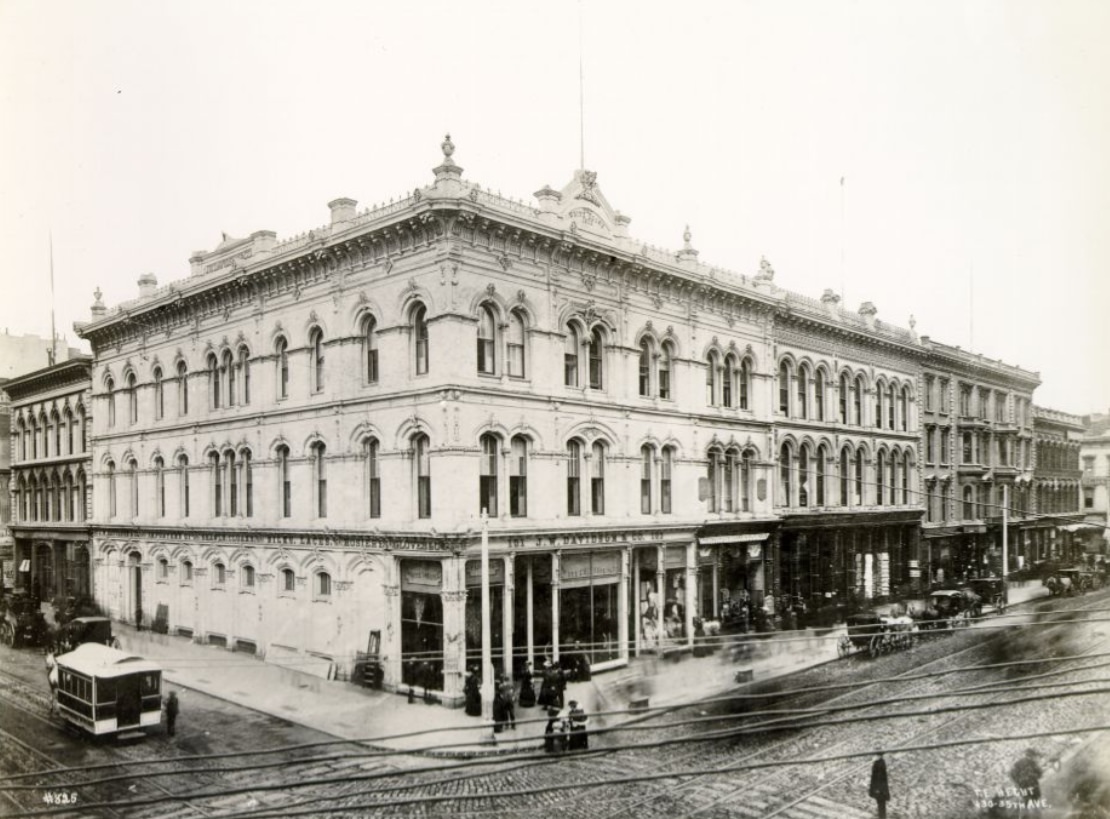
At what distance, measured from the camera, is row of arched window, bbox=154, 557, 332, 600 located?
23.5m

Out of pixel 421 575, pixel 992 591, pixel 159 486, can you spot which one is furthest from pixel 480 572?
pixel 992 591

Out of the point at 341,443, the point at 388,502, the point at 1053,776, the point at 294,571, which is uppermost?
the point at 341,443

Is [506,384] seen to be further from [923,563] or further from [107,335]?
[923,563]

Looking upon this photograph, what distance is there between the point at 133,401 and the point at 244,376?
20.0 ft

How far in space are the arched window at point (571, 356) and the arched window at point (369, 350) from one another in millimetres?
5034

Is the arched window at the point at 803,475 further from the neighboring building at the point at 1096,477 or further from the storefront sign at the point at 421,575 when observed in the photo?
the storefront sign at the point at 421,575

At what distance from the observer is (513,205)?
22.1 metres

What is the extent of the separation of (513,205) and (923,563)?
2751 cm

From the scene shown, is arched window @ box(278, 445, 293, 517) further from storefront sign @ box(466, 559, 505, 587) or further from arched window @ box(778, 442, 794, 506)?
arched window @ box(778, 442, 794, 506)

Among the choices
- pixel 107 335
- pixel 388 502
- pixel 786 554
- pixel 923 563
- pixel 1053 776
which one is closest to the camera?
pixel 1053 776

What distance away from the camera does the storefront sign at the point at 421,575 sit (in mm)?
20797

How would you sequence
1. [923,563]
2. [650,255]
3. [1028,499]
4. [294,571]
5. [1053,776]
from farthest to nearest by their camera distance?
[1028,499] → [923,563] → [650,255] → [294,571] → [1053,776]

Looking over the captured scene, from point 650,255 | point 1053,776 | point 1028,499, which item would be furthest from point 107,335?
point 1028,499

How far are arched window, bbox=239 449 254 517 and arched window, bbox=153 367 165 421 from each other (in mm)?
4195
